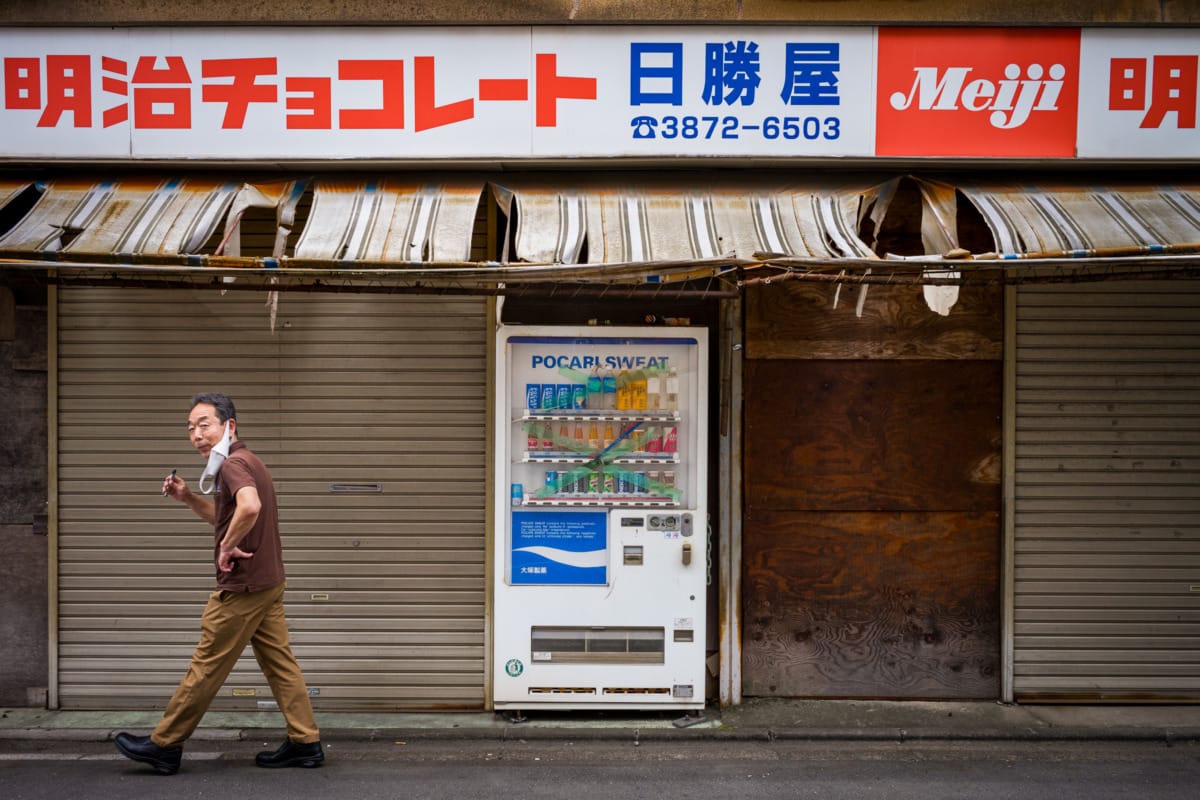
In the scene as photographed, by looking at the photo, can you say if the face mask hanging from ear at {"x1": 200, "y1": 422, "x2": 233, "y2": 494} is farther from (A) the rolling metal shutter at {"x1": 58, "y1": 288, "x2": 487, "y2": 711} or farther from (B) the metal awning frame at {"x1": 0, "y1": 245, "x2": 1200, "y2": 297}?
(A) the rolling metal shutter at {"x1": 58, "y1": 288, "x2": 487, "y2": 711}

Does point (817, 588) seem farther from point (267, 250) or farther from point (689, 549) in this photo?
point (267, 250)

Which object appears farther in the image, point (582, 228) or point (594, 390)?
point (594, 390)

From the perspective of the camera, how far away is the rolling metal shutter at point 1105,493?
6.38 meters

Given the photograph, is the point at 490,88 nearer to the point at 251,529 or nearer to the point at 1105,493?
the point at 251,529

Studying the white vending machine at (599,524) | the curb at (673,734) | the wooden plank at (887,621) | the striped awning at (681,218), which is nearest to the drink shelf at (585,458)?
the white vending machine at (599,524)

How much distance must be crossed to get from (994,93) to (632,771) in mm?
5161

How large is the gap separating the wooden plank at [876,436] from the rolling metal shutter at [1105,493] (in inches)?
11.6

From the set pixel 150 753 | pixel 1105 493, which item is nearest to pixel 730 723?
pixel 1105 493

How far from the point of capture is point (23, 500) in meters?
6.31

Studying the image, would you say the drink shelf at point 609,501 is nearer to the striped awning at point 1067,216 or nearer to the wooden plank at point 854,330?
the wooden plank at point 854,330

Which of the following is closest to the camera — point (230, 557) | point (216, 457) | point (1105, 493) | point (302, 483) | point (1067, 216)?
point (230, 557)

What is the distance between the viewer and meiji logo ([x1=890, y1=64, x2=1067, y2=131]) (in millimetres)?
6133

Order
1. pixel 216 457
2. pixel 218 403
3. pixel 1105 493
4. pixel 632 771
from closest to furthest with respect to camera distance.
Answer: pixel 216 457, pixel 218 403, pixel 632 771, pixel 1105 493

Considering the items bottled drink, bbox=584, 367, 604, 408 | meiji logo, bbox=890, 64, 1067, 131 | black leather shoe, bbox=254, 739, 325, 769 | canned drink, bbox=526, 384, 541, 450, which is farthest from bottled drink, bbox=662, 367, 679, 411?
black leather shoe, bbox=254, 739, 325, 769
